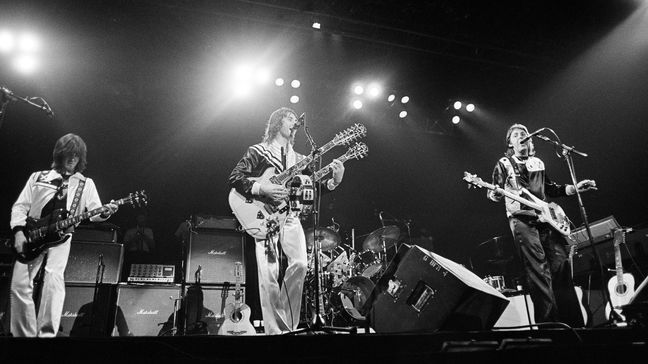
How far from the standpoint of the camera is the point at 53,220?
14.3ft

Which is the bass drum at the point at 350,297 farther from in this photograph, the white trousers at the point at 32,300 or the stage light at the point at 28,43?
the stage light at the point at 28,43

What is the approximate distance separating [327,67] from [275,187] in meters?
4.43

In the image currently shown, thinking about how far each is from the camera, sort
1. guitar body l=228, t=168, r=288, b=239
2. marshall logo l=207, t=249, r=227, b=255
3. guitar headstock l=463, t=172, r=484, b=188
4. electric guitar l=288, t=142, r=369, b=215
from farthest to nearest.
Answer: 1. marshall logo l=207, t=249, r=227, b=255
2. guitar headstock l=463, t=172, r=484, b=188
3. guitar body l=228, t=168, r=288, b=239
4. electric guitar l=288, t=142, r=369, b=215

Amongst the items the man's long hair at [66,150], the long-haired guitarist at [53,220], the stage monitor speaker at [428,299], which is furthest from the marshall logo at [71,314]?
the stage monitor speaker at [428,299]

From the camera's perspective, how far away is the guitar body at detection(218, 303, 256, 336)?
6758 mm

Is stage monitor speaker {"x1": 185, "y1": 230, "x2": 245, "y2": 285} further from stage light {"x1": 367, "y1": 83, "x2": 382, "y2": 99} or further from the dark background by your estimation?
stage light {"x1": 367, "y1": 83, "x2": 382, "y2": 99}

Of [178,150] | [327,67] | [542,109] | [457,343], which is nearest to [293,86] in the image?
[327,67]

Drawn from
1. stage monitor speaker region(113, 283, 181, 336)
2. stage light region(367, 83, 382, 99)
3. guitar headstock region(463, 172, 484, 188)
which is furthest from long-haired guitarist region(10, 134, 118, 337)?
stage light region(367, 83, 382, 99)

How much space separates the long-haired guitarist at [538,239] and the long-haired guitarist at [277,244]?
223cm

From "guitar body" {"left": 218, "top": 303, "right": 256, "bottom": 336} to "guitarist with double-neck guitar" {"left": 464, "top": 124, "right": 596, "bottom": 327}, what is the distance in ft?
14.1

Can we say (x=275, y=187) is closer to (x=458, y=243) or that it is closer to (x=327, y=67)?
(x=327, y=67)

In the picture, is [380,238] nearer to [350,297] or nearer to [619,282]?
[350,297]

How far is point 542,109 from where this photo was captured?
8.98 meters

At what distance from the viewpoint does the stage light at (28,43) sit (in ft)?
22.2
